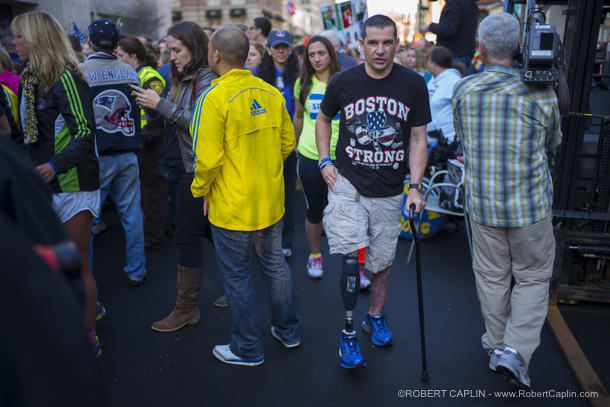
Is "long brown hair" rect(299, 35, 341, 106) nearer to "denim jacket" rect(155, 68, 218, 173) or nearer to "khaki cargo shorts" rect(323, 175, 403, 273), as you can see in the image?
"denim jacket" rect(155, 68, 218, 173)

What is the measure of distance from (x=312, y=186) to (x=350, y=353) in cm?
174

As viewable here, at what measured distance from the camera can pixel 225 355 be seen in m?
3.44

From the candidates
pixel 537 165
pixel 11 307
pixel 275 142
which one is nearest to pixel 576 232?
pixel 537 165

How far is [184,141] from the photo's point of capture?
357 centimetres

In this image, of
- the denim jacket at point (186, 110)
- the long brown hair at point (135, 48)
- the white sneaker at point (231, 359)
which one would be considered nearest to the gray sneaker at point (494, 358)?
the white sneaker at point (231, 359)

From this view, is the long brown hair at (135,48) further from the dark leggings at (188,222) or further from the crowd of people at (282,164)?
the dark leggings at (188,222)

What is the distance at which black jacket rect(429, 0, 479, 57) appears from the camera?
262 inches

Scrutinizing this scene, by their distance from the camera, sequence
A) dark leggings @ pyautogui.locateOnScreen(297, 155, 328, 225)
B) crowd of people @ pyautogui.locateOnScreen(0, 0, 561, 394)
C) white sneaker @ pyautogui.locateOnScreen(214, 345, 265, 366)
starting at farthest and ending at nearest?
dark leggings @ pyautogui.locateOnScreen(297, 155, 328, 225) < white sneaker @ pyautogui.locateOnScreen(214, 345, 265, 366) < crowd of people @ pyautogui.locateOnScreen(0, 0, 561, 394)

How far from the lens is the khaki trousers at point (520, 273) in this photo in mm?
2990

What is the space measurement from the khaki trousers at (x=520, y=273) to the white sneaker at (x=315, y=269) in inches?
75.4

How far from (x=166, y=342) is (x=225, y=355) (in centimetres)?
55

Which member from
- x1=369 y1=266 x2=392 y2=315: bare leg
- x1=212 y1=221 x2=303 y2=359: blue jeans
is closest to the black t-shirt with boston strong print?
x1=369 y1=266 x2=392 y2=315: bare leg

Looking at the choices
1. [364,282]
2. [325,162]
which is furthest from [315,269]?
A: [325,162]

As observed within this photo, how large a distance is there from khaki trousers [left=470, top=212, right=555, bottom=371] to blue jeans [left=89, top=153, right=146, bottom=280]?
2.91 meters
